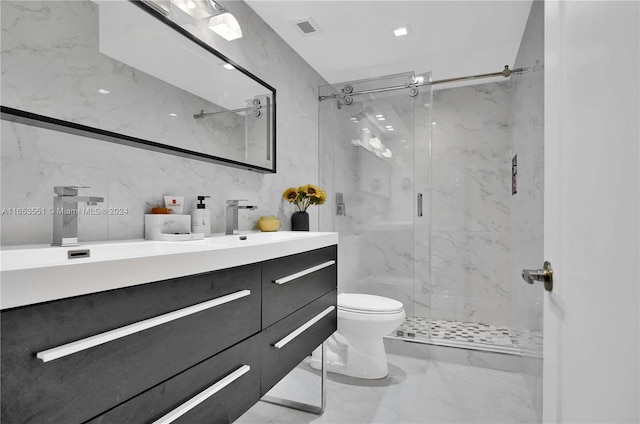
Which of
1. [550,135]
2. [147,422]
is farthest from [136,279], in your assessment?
[550,135]

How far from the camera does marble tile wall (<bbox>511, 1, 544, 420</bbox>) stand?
190 cm

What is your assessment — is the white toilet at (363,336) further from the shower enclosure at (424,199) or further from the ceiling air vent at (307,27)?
the ceiling air vent at (307,27)

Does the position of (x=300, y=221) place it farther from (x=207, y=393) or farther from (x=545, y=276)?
(x=545, y=276)

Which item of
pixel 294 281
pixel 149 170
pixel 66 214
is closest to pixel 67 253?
pixel 66 214

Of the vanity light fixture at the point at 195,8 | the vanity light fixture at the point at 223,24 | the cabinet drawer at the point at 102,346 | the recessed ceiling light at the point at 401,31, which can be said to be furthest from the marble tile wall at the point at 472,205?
the cabinet drawer at the point at 102,346

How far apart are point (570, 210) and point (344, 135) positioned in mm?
2469

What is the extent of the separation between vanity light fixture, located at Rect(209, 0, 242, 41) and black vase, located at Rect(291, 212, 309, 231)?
1.19 meters

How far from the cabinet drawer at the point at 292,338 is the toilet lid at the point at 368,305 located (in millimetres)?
518

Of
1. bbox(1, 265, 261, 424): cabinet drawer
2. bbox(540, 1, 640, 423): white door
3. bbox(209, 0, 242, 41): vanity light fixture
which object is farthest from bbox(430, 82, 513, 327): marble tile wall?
bbox(1, 265, 261, 424): cabinet drawer

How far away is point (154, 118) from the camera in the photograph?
146 cm

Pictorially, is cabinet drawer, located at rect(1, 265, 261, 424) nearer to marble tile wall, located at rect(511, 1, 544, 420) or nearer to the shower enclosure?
marble tile wall, located at rect(511, 1, 544, 420)

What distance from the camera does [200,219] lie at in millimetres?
1619

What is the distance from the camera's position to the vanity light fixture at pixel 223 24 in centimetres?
178

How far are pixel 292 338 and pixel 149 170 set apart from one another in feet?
2.95
